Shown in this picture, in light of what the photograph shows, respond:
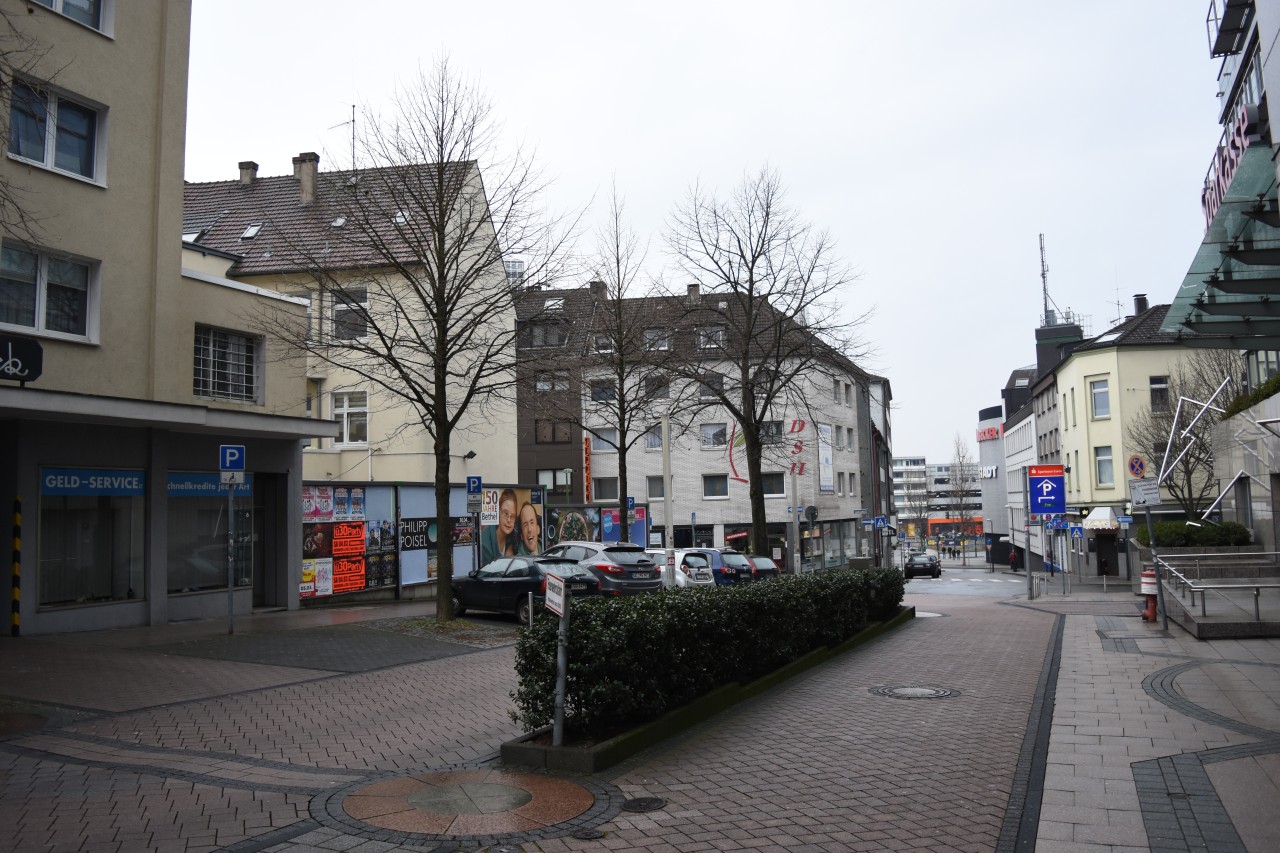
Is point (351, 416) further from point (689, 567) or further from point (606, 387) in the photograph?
point (689, 567)

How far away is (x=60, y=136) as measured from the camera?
15.6m

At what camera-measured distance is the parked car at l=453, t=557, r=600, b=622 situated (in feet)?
61.2

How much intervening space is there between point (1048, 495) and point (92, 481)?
25226 mm

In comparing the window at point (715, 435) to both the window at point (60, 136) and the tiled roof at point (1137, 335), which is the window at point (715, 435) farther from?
the window at point (60, 136)

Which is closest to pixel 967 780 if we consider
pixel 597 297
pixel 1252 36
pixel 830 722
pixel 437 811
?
pixel 830 722

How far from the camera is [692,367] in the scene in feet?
77.5

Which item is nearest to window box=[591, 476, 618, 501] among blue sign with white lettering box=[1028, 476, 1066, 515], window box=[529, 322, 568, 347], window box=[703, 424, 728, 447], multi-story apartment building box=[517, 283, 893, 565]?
multi-story apartment building box=[517, 283, 893, 565]

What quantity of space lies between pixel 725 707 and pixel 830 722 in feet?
3.59

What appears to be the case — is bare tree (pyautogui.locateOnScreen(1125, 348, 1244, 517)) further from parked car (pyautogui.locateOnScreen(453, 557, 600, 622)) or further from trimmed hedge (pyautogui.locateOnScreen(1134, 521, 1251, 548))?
parked car (pyautogui.locateOnScreen(453, 557, 600, 622))

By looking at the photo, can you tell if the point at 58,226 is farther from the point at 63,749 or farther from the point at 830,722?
the point at 830,722

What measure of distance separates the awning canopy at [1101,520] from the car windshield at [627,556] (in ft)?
118

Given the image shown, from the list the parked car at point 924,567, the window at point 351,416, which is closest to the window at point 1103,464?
the parked car at point 924,567

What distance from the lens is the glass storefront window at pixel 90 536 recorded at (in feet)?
51.0

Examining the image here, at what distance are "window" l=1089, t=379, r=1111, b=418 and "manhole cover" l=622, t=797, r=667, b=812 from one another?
50915mm
